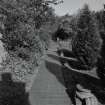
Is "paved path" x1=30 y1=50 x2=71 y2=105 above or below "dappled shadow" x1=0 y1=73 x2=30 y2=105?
below

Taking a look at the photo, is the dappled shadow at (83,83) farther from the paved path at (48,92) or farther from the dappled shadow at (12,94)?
the dappled shadow at (12,94)

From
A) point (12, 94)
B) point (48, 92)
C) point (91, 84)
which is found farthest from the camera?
point (91, 84)

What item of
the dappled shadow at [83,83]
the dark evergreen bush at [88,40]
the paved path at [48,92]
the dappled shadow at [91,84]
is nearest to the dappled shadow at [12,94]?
the paved path at [48,92]

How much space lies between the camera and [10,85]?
9.09 metres

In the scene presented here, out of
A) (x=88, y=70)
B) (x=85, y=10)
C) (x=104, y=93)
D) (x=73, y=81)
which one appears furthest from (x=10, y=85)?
(x=85, y=10)

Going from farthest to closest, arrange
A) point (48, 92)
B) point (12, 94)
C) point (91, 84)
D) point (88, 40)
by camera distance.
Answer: point (88, 40)
point (91, 84)
point (48, 92)
point (12, 94)

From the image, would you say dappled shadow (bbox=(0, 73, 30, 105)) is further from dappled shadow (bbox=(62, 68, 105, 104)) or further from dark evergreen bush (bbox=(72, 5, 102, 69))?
dark evergreen bush (bbox=(72, 5, 102, 69))

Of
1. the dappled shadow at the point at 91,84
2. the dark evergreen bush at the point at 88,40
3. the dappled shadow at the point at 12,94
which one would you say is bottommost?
the dappled shadow at the point at 91,84

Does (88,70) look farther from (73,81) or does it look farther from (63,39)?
(63,39)

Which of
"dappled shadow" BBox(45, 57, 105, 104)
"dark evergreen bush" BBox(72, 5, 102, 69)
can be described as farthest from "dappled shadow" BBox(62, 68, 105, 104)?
"dark evergreen bush" BBox(72, 5, 102, 69)

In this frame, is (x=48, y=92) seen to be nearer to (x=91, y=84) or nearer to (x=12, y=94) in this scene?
(x=12, y=94)

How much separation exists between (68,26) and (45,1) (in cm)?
1354

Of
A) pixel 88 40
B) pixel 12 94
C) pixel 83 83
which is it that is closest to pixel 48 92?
pixel 12 94

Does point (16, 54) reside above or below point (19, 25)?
below
